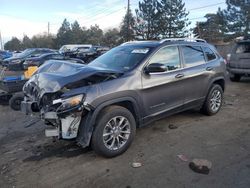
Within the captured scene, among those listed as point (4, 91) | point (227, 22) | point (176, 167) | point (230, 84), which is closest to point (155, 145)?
point (176, 167)

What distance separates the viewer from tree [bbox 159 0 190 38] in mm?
42062

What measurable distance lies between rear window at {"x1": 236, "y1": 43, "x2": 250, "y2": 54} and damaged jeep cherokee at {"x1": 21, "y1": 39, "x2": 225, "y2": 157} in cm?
568

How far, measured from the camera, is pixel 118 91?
4.52 metres

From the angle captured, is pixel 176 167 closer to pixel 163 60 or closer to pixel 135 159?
pixel 135 159

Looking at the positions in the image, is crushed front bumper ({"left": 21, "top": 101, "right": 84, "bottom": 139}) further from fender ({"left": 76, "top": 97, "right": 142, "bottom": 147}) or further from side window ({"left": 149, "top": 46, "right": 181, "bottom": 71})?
side window ({"left": 149, "top": 46, "right": 181, "bottom": 71})

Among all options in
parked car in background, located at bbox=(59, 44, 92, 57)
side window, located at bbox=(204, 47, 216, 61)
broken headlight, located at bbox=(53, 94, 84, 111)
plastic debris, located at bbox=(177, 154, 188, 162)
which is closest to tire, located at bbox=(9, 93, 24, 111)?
broken headlight, located at bbox=(53, 94, 84, 111)

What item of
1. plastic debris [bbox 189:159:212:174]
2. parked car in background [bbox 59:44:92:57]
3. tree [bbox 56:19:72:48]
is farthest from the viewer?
tree [bbox 56:19:72:48]

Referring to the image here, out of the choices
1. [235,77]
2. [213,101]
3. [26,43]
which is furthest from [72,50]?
[26,43]

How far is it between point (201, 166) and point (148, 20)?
136 ft

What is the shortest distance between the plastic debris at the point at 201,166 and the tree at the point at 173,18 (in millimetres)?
40401

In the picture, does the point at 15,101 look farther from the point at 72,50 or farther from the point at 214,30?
the point at 214,30

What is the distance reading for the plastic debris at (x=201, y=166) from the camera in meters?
4.02

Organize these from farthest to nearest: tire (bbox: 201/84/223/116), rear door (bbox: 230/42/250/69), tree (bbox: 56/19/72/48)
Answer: tree (bbox: 56/19/72/48), rear door (bbox: 230/42/250/69), tire (bbox: 201/84/223/116)

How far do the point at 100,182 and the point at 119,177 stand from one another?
0.90 ft
